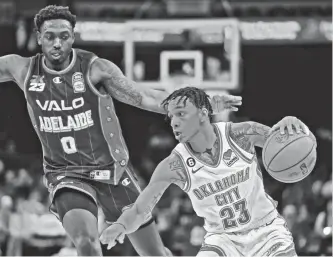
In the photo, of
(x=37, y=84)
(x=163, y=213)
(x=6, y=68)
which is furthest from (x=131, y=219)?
(x=163, y=213)

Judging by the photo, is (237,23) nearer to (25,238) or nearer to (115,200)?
(25,238)

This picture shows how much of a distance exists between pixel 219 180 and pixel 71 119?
3.57 ft

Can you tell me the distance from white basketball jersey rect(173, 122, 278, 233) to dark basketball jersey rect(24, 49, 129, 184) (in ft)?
2.42

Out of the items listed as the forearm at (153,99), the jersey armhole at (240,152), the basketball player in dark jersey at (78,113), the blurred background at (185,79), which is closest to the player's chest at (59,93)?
the basketball player in dark jersey at (78,113)

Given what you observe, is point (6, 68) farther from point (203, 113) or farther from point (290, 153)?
point (290, 153)

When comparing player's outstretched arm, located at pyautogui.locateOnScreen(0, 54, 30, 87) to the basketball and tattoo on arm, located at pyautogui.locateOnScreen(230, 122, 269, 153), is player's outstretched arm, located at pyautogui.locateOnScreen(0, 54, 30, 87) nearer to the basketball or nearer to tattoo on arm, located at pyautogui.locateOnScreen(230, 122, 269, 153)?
tattoo on arm, located at pyautogui.locateOnScreen(230, 122, 269, 153)

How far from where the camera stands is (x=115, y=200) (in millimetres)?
4820

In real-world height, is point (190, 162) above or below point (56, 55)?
below

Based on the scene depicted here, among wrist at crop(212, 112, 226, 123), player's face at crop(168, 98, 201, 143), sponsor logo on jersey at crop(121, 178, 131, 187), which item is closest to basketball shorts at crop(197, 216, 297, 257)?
player's face at crop(168, 98, 201, 143)

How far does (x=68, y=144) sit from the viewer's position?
187 inches

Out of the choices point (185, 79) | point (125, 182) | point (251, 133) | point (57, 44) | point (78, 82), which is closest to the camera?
point (251, 133)

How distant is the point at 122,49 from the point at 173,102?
6.73 meters

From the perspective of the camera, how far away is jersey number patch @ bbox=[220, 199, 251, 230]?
13.9ft

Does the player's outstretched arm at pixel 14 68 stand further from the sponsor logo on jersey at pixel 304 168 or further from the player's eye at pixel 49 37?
the sponsor logo on jersey at pixel 304 168
